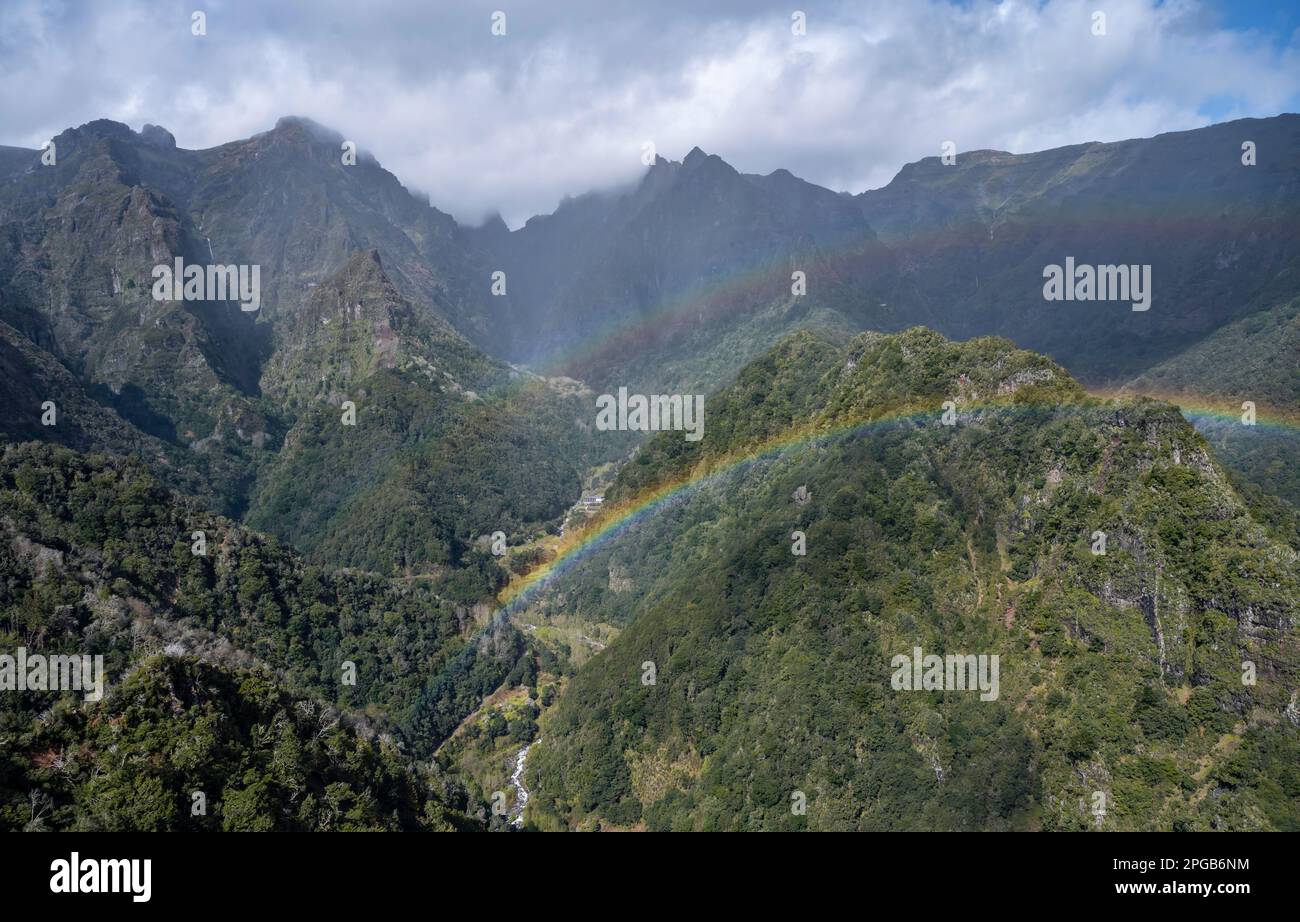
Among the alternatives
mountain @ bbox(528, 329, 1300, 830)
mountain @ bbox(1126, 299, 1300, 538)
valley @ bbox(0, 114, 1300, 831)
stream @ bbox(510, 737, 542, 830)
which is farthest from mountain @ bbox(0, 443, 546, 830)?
mountain @ bbox(1126, 299, 1300, 538)

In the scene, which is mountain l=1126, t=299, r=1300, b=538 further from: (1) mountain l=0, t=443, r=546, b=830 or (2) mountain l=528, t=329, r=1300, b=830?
(1) mountain l=0, t=443, r=546, b=830

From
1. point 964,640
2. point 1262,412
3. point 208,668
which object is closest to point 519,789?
point 208,668

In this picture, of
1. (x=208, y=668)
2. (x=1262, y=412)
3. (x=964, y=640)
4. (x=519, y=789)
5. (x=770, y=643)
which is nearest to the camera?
(x=208, y=668)

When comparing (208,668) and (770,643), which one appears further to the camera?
(770,643)

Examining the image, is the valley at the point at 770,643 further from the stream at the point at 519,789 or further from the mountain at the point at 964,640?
the stream at the point at 519,789

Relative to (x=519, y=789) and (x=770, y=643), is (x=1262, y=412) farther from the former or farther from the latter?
(x=519, y=789)

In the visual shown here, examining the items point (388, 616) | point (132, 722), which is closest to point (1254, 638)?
point (132, 722)

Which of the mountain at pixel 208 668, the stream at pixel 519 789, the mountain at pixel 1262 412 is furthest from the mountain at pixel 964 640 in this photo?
the mountain at pixel 1262 412
